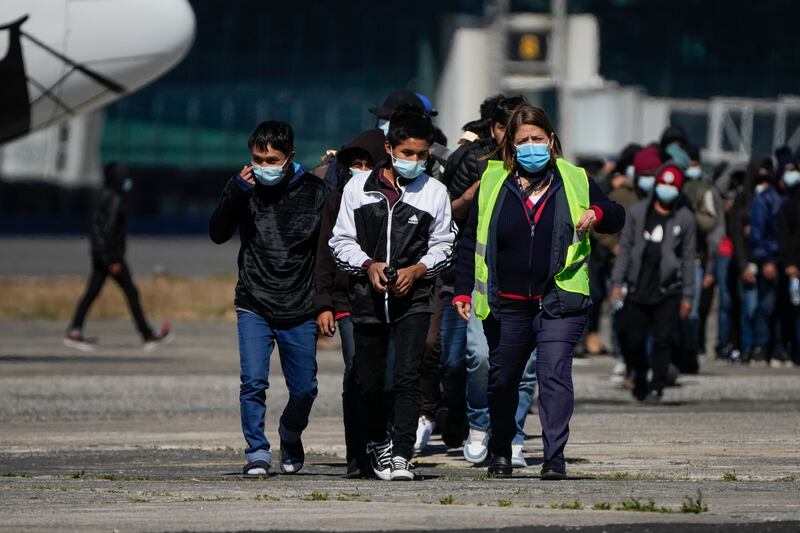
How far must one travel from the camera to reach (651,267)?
14039mm

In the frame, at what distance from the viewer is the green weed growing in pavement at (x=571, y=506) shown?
23.4 ft

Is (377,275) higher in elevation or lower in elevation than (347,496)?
higher

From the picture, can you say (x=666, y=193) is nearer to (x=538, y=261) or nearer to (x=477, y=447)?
(x=477, y=447)

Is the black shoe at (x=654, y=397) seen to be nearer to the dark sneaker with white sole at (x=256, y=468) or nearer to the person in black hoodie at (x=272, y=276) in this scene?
the person in black hoodie at (x=272, y=276)

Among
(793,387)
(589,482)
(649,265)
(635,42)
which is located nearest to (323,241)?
(589,482)

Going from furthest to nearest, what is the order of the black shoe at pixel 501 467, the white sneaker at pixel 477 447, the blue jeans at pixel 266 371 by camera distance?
the white sneaker at pixel 477 447, the blue jeans at pixel 266 371, the black shoe at pixel 501 467

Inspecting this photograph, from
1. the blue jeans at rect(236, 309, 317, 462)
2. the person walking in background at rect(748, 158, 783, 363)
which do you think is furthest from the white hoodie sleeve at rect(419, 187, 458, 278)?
the person walking in background at rect(748, 158, 783, 363)

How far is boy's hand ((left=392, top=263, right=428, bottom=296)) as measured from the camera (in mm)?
8562

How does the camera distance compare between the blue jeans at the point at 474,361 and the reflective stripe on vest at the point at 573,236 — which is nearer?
the reflective stripe on vest at the point at 573,236

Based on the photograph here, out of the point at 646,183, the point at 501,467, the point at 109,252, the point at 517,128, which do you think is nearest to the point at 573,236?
the point at 517,128

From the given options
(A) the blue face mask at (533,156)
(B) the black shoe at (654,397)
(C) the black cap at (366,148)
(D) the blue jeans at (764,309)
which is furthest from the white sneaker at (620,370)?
(A) the blue face mask at (533,156)

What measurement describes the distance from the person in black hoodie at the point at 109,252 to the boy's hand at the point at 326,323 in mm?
10472

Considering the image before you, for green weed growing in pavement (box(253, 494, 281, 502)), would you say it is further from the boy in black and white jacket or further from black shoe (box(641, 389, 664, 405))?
black shoe (box(641, 389, 664, 405))

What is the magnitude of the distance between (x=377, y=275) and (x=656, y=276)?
5.85m
